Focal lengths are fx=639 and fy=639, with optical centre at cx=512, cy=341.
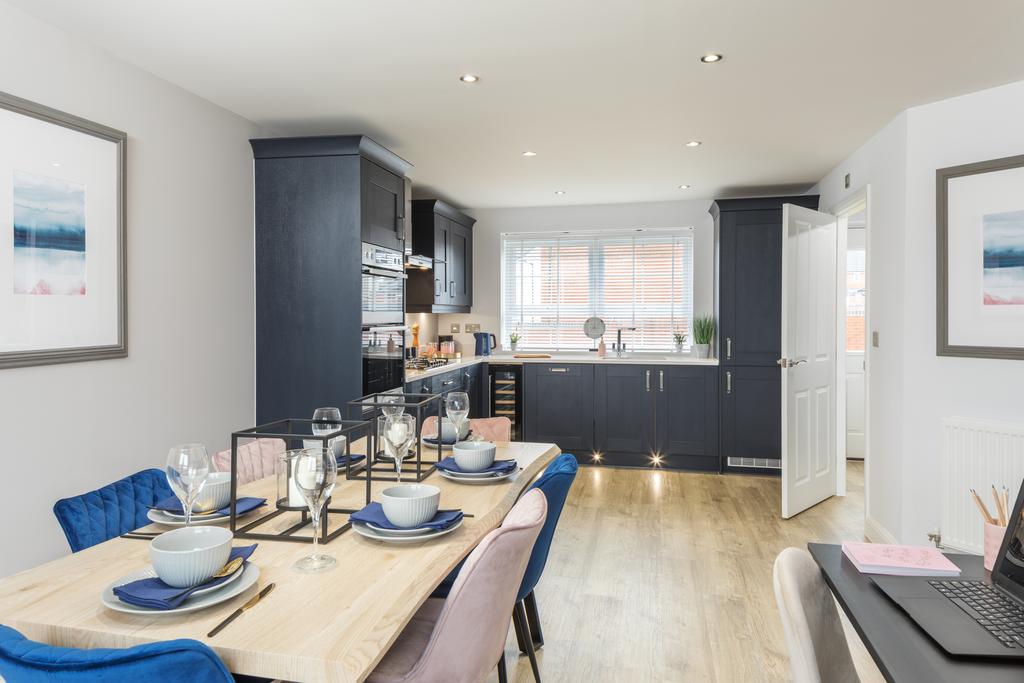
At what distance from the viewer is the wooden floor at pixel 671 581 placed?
2373mm

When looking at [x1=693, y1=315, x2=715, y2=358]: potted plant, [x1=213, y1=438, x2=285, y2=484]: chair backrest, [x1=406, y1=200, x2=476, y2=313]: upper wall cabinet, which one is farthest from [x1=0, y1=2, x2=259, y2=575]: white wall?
[x1=693, y1=315, x2=715, y2=358]: potted plant

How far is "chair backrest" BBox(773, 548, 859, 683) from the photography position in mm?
1044

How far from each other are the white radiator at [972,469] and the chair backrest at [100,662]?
3402 mm

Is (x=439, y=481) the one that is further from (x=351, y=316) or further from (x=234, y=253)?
(x=234, y=253)

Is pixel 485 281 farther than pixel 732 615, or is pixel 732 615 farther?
pixel 485 281

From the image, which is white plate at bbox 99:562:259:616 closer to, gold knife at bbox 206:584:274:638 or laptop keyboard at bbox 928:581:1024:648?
gold knife at bbox 206:584:274:638

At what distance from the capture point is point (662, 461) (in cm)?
557

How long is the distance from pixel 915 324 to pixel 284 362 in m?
3.48

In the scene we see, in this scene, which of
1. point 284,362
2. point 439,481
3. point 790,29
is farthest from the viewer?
point 284,362

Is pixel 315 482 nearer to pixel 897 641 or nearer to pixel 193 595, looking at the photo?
pixel 193 595

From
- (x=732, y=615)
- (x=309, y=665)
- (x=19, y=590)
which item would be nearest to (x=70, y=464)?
(x=19, y=590)

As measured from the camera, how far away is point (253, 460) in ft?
7.26

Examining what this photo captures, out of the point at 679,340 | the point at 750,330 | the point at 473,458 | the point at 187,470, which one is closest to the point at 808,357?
the point at 750,330

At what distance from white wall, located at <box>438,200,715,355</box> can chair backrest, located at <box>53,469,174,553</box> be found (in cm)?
481
